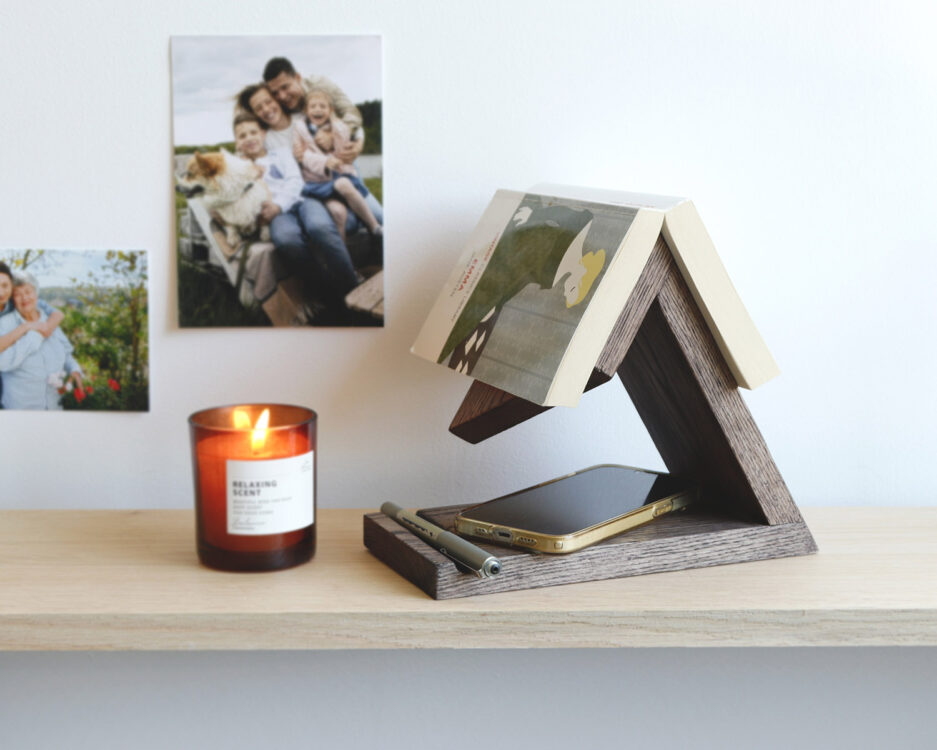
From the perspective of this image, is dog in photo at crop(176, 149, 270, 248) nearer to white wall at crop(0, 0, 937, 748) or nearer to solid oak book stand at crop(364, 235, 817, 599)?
white wall at crop(0, 0, 937, 748)

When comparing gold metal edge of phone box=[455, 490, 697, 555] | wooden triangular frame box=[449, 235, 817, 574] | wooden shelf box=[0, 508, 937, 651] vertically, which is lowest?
wooden shelf box=[0, 508, 937, 651]

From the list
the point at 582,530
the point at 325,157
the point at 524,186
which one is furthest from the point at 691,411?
the point at 325,157

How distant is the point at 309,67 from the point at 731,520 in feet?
1.42

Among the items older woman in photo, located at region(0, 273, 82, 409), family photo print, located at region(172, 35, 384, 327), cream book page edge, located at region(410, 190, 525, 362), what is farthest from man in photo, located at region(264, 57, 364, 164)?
older woman in photo, located at region(0, 273, 82, 409)

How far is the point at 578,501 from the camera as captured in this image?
0.61 meters

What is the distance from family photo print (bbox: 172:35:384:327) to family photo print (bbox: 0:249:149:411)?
0.04 m

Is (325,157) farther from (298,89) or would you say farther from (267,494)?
(267,494)

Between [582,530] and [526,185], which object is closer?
[582,530]

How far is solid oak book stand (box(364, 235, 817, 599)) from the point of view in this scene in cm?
55

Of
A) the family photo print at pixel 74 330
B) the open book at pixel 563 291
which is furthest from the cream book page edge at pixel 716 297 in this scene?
the family photo print at pixel 74 330

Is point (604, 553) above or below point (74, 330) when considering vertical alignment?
below

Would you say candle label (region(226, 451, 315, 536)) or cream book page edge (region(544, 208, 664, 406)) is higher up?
cream book page edge (region(544, 208, 664, 406))

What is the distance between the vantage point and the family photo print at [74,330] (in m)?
0.69

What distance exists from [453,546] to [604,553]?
0.30ft
